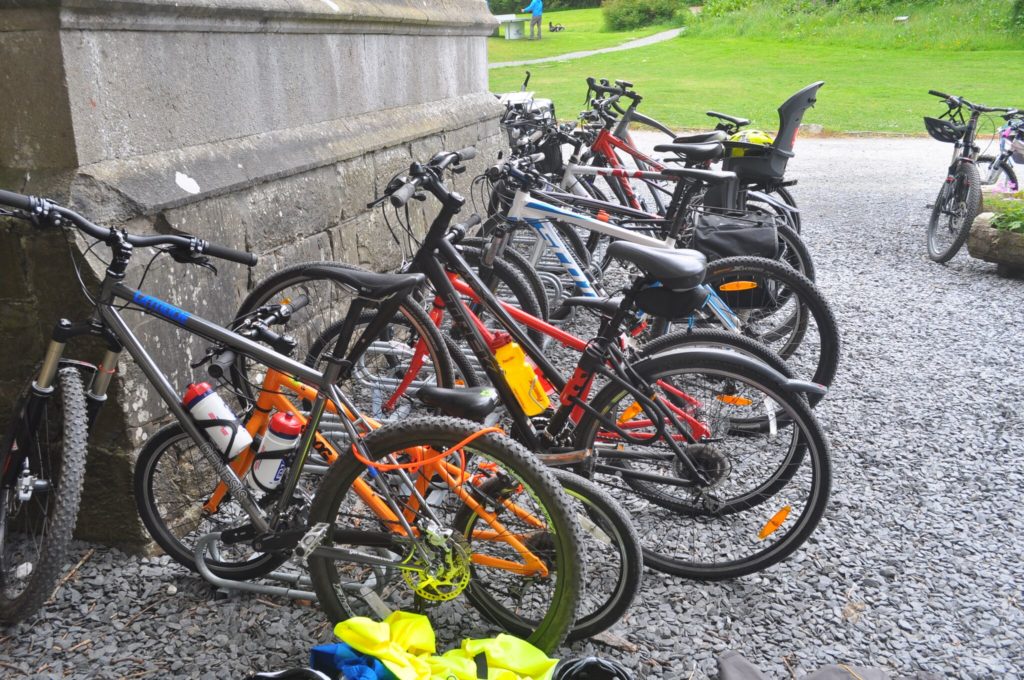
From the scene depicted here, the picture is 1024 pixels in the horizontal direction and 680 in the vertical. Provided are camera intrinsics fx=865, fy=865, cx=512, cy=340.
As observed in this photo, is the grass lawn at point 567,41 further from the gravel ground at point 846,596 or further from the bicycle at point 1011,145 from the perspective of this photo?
the gravel ground at point 846,596

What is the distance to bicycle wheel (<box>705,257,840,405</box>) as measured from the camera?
3824mm

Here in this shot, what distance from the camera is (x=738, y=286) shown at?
12.9ft

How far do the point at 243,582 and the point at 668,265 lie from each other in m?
1.74

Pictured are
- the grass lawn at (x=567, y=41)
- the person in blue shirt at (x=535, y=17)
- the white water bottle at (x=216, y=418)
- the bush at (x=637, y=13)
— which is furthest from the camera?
the bush at (x=637, y=13)

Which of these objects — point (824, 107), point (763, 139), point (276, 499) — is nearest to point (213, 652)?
point (276, 499)

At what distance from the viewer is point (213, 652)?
257 centimetres

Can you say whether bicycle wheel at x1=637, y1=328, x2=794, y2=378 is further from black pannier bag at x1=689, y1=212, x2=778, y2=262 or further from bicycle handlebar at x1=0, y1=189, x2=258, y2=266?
bicycle handlebar at x1=0, y1=189, x2=258, y2=266

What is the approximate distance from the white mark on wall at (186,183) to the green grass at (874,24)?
88.7 ft

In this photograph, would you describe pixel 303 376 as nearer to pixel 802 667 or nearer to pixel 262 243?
pixel 262 243

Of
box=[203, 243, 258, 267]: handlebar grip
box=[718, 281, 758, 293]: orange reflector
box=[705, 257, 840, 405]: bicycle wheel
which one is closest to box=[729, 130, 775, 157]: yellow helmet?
box=[705, 257, 840, 405]: bicycle wheel

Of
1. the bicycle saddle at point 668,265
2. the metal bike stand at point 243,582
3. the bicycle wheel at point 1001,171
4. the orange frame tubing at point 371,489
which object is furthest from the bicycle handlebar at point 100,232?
the bicycle wheel at point 1001,171

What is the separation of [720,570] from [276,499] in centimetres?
151

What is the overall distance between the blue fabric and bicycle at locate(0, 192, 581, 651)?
0.86 feet

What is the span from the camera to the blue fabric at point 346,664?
2.17 metres
